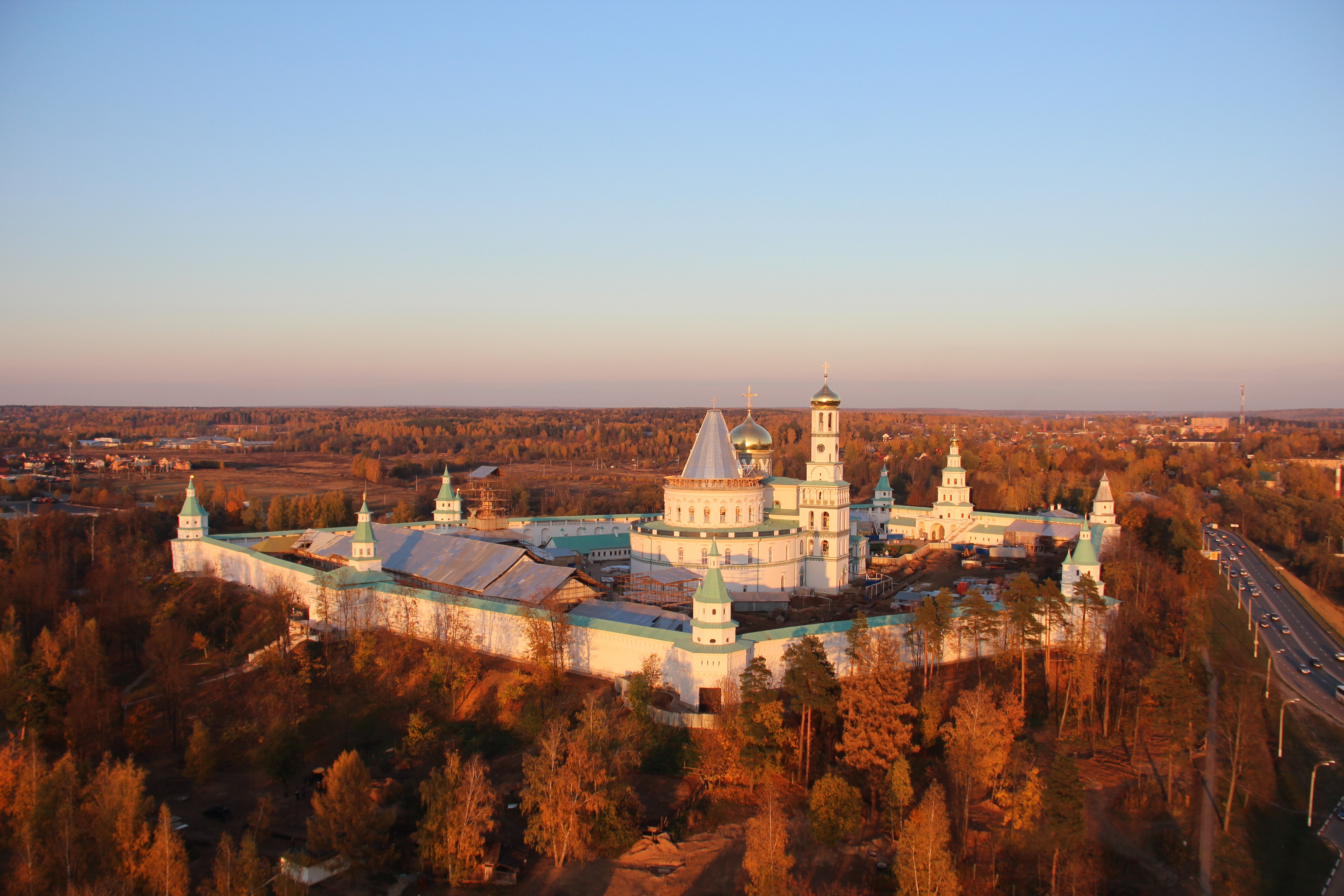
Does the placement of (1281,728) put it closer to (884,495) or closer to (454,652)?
(454,652)

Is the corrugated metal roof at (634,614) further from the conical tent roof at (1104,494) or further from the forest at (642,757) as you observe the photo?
the conical tent roof at (1104,494)

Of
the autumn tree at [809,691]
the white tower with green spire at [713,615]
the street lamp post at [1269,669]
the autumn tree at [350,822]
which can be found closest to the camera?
the autumn tree at [350,822]

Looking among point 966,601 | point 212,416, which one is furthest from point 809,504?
point 212,416

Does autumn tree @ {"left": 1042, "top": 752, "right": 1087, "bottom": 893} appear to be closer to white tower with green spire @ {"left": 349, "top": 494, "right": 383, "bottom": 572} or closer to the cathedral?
the cathedral

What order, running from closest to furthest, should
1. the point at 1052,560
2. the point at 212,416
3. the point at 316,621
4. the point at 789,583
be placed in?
the point at 316,621 → the point at 789,583 → the point at 1052,560 → the point at 212,416

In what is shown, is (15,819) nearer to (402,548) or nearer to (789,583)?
(402,548)

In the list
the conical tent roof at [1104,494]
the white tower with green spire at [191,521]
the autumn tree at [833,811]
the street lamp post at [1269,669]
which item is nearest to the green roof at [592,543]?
the white tower with green spire at [191,521]
